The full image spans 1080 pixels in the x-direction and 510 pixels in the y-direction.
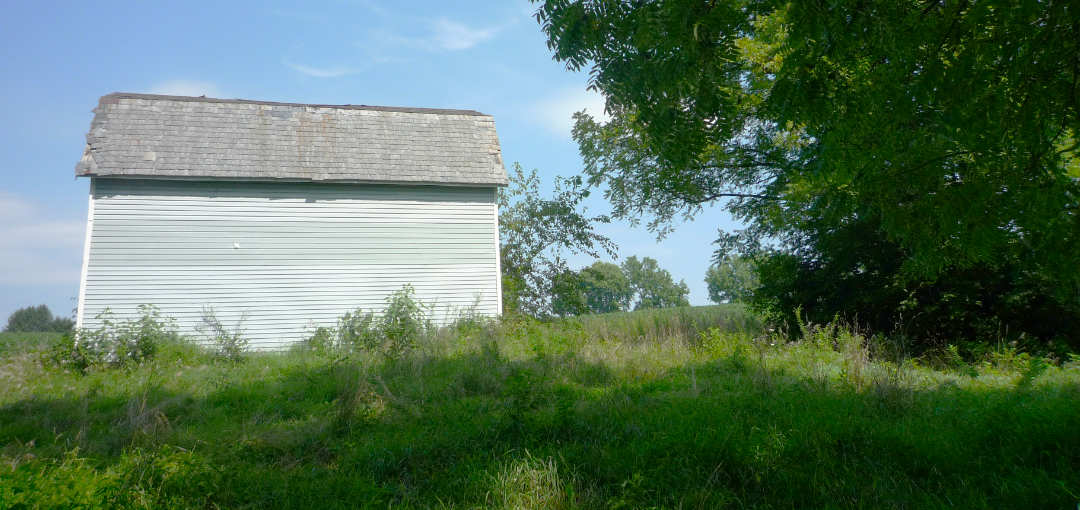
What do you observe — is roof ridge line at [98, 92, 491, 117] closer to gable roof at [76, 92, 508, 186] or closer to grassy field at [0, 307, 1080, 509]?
gable roof at [76, 92, 508, 186]

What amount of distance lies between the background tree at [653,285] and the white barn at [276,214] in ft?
208

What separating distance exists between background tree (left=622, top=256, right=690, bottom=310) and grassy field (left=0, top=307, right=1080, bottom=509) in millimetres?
69376

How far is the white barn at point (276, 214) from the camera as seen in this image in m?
12.8

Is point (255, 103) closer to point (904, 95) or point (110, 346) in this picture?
point (110, 346)

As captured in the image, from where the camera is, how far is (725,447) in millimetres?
4391

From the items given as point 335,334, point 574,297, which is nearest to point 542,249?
point 574,297

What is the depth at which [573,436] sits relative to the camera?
4.97 m

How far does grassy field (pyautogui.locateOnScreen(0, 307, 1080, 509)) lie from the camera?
384 cm

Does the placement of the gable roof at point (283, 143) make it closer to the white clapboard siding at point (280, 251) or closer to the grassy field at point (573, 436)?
the white clapboard siding at point (280, 251)

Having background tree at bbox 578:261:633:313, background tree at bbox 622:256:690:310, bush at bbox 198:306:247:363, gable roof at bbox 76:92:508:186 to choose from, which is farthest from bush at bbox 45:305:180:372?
background tree at bbox 622:256:690:310

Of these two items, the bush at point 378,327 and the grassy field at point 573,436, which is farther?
the bush at point 378,327

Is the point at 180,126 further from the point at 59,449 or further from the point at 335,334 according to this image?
the point at 59,449

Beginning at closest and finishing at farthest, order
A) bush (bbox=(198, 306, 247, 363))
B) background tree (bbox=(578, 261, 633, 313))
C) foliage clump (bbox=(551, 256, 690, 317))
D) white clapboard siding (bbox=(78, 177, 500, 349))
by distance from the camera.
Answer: bush (bbox=(198, 306, 247, 363)) < white clapboard siding (bbox=(78, 177, 500, 349)) < background tree (bbox=(578, 261, 633, 313)) < foliage clump (bbox=(551, 256, 690, 317))

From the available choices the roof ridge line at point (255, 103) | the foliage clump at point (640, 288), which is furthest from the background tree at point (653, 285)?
the roof ridge line at point (255, 103)
